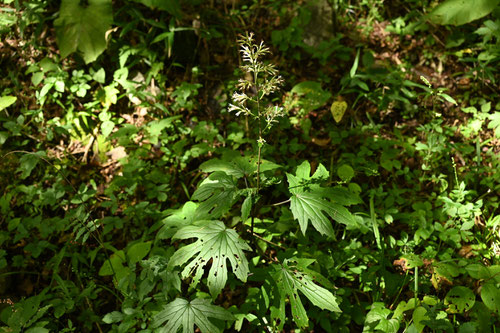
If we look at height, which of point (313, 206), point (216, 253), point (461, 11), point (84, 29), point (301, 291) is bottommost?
point (301, 291)

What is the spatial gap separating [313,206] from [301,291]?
443mm

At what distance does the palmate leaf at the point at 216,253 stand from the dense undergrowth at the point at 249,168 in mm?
11

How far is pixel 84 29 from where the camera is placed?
3.52 m

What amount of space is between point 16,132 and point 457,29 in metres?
4.60

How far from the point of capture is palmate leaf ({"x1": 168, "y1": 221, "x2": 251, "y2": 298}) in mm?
1646

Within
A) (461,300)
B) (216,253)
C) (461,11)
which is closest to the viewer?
(216,253)

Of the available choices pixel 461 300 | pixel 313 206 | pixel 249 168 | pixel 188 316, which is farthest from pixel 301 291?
pixel 461 300

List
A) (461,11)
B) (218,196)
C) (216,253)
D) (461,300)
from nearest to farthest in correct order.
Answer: (216,253) < (218,196) < (461,300) < (461,11)

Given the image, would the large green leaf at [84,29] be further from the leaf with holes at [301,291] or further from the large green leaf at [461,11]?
the large green leaf at [461,11]

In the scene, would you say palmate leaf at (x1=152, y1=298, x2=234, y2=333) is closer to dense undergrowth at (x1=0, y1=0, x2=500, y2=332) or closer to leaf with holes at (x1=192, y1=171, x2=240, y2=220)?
dense undergrowth at (x1=0, y1=0, x2=500, y2=332)

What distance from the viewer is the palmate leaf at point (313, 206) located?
168 cm

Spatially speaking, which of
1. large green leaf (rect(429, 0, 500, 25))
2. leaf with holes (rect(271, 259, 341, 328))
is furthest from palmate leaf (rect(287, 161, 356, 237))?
large green leaf (rect(429, 0, 500, 25))

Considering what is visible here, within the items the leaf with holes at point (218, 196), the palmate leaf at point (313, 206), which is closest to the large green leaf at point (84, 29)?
the leaf with holes at point (218, 196)

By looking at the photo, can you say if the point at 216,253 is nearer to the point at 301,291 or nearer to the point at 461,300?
the point at 301,291
